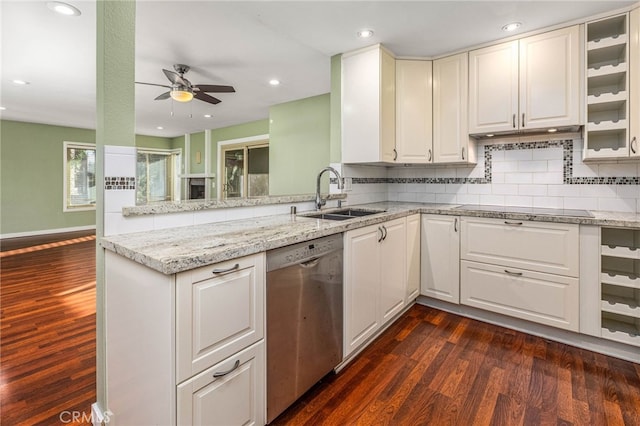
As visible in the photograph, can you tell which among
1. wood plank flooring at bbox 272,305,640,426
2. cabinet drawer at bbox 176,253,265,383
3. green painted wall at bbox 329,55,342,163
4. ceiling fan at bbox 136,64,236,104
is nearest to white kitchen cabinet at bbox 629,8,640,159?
wood plank flooring at bbox 272,305,640,426

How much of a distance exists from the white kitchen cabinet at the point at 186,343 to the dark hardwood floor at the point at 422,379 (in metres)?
0.45

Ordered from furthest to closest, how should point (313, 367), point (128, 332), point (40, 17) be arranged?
point (40, 17)
point (313, 367)
point (128, 332)

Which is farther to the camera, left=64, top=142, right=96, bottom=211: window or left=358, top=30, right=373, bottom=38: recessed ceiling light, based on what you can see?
left=64, top=142, right=96, bottom=211: window

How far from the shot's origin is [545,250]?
7.19ft

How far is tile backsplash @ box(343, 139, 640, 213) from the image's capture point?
→ 2379 millimetres

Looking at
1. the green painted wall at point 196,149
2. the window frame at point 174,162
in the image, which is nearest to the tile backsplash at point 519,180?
the green painted wall at point 196,149

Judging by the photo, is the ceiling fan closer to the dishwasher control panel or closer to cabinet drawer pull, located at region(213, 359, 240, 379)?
the dishwasher control panel

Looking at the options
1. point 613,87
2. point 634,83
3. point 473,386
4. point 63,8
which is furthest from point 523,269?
point 63,8

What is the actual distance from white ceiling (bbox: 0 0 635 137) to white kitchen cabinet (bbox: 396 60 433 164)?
14 centimetres

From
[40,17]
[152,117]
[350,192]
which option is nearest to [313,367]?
[350,192]

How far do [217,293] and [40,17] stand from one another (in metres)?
2.79

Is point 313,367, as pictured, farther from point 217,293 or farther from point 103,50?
point 103,50

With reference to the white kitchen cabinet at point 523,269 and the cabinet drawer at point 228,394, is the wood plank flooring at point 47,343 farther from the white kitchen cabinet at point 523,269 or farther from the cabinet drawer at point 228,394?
the white kitchen cabinet at point 523,269

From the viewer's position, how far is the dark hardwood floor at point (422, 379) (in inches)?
60.5
